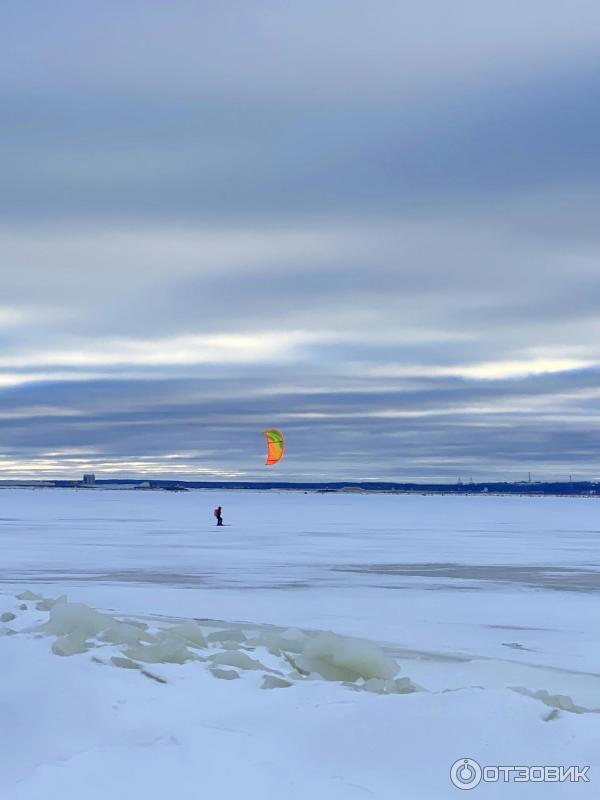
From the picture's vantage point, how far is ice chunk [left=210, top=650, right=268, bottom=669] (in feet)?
38.8

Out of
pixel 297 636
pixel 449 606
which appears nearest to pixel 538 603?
pixel 449 606

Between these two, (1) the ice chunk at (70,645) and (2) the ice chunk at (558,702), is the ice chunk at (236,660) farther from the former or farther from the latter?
(2) the ice chunk at (558,702)

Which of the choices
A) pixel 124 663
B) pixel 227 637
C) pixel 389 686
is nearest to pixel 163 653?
pixel 124 663

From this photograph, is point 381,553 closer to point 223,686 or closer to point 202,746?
point 223,686

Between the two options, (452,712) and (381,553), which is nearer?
(452,712)

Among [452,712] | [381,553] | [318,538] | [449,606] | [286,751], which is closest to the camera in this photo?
[286,751]

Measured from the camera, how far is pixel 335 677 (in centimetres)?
1155

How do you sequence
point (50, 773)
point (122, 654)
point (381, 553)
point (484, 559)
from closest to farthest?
1. point (50, 773)
2. point (122, 654)
3. point (484, 559)
4. point (381, 553)

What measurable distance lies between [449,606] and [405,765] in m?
11.4

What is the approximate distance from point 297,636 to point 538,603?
8.05 meters

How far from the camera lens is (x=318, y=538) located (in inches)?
1779

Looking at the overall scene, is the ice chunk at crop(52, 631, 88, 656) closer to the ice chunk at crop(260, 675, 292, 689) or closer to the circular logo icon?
the ice chunk at crop(260, 675, 292, 689)

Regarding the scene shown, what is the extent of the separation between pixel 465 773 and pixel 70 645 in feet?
17.6

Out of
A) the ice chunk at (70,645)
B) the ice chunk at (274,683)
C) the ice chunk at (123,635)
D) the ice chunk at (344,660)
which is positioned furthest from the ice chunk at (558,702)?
the ice chunk at (70,645)
